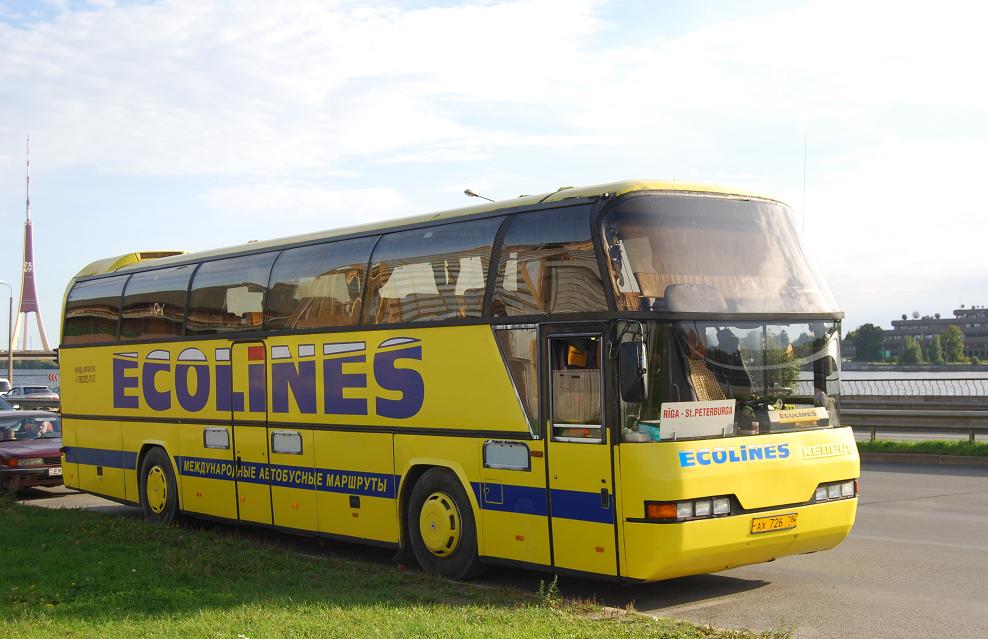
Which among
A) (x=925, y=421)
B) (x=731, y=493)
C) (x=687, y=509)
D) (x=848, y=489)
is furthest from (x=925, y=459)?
(x=687, y=509)

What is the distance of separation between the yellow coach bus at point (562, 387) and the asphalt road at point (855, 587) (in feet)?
1.39

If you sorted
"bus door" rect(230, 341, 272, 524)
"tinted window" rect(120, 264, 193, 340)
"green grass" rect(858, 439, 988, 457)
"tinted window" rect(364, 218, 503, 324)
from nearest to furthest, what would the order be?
"tinted window" rect(364, 218, 503, 324) < "bus door" rect(230, 341, 272, 524) < "tinted window" rect(120, 264, 193, 340) < "green grass" rect(858, 439, 988, 457)

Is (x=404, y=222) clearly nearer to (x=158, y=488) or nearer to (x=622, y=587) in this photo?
(x=622, y=587)

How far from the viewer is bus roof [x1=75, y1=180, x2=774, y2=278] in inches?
362

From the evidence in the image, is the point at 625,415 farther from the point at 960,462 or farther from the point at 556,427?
the point at 960,462

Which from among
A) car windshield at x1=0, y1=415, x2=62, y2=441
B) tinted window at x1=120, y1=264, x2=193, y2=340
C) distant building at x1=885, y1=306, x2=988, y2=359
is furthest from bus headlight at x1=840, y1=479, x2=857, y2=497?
distant building at x1=885, y1=306, x2=988, y2=359

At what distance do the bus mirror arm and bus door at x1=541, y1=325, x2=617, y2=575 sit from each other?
256 millimetres

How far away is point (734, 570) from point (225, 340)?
6.50m

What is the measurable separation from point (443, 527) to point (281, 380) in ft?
10.4

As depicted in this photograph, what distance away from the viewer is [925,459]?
69.3 feet

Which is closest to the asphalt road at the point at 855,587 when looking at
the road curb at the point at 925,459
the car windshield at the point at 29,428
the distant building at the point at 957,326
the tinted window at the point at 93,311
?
the tinted window at the point at 93,311

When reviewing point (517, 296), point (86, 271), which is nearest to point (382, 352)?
point (517, 296)

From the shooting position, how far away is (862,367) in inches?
2960

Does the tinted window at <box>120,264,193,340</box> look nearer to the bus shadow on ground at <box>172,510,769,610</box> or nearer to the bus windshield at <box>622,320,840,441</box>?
the bus shadow on ground at <box>172,510,769,610</box>
